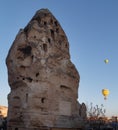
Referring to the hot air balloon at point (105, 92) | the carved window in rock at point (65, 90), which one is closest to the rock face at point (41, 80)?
the carved window in rock at point (65, 90)

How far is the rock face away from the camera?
18.1m

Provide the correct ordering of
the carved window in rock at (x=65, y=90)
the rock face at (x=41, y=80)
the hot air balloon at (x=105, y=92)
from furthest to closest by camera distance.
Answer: the hot air balloon at (x=105, y=92) → the carved window in rock at (x=65, y=90) → the rock face at (x=41, y=80)

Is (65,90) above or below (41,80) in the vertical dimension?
below

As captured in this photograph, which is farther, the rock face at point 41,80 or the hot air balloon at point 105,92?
the hot air balloon at point 105,92

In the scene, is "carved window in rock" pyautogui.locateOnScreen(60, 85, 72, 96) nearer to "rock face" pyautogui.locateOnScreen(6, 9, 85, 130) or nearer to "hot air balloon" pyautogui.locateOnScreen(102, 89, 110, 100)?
"rock face" pyautogui.locateOnScreen(6, 9, 85, 130)

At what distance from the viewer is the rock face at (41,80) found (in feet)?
59.3

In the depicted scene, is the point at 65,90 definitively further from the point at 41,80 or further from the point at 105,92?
the point at 105,92

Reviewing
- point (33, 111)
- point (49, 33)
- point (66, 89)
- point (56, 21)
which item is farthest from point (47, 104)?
point (56, 21)

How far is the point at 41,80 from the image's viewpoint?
1844cm

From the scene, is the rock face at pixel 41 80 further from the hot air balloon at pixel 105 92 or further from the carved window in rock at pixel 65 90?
the hot air balloon at pixel 105 92

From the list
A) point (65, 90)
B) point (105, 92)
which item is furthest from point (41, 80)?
point (105, 92)

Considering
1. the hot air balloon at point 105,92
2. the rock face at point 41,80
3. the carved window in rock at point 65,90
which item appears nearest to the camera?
the rock face at point 41,80

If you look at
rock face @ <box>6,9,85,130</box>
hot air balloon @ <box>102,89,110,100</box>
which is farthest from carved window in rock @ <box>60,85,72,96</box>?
hot air balloon @ <box>102,89,110,100</box>

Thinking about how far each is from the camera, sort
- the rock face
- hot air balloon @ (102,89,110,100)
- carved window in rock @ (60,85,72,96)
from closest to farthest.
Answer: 1. the rock face
2. carved window in rock @ (60,85,72,96)
3. hot air balloon @ (102,89,110,100)
